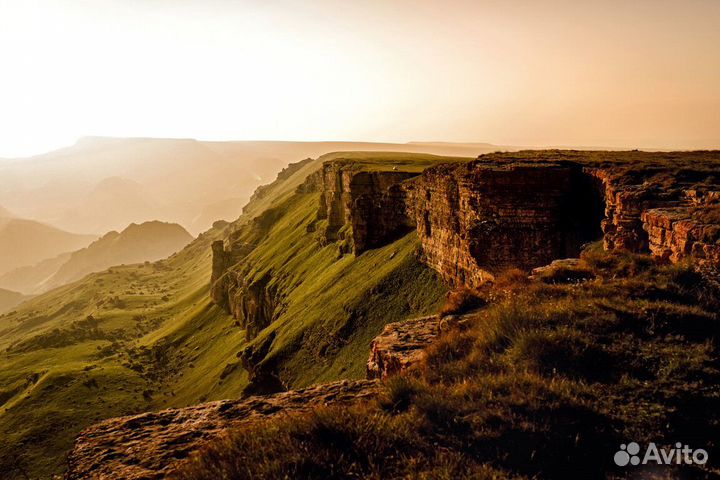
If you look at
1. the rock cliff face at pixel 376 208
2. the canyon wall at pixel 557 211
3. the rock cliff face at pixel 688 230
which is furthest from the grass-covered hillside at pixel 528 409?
the rock cliff face at pixel 376 208

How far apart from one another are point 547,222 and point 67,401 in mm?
81404

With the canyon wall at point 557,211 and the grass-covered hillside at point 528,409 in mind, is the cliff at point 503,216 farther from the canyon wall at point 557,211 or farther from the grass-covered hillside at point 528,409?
the grass-covered hillside at point 528,409

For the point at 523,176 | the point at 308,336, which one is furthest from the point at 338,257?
the point at 523,176

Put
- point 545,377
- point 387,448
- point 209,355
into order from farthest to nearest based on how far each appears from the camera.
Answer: point 209,355 → point 545,377 → point 387,448

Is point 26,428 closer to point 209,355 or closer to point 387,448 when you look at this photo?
point 209,355

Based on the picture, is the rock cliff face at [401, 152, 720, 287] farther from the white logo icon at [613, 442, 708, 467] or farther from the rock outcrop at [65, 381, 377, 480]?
the rock outcrop at [65, 381, 377, 480]

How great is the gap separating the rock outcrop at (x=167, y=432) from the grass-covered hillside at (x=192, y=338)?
26259mm

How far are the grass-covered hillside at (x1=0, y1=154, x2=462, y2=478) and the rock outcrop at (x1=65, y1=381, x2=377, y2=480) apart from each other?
1034 inches

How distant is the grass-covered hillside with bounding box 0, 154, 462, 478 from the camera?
43.1m

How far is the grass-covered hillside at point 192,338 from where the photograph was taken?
141 ft

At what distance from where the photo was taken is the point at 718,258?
12.5 m

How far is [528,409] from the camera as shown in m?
6.98

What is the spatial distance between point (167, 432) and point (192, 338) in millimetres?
90018

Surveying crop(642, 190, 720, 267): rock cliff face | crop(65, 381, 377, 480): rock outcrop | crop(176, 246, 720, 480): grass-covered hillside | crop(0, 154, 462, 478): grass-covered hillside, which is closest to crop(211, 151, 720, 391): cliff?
crop(642, 190, 720, 267): rock cliff face
